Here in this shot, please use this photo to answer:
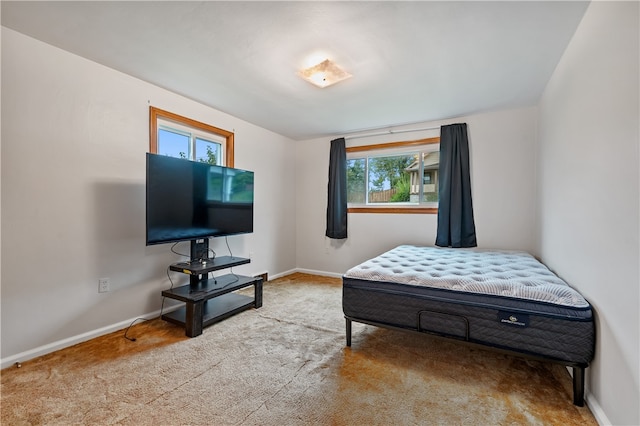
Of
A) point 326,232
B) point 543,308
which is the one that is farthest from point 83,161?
point 543,308

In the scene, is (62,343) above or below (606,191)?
below

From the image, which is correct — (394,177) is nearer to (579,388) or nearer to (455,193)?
(455,193)

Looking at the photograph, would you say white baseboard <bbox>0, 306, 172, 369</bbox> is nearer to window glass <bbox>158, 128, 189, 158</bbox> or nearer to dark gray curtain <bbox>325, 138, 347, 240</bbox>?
window glass <bbox>158, 128, 189, 158</bbox>

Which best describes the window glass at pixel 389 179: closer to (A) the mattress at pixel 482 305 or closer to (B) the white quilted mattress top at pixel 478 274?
(B) the white quilted mattress top at pixel 478 274

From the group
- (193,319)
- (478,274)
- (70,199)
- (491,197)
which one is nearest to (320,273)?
(193,319)

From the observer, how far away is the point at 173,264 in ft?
9.85

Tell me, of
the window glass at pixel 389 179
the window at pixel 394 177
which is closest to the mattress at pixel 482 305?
the window at pixel 394 177

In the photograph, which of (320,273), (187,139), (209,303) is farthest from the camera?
(320,273)

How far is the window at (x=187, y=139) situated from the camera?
114 inches

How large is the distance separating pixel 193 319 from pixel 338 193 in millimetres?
2796

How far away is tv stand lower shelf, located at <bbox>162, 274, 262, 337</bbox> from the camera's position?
2.46 metres

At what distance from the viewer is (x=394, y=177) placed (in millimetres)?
4355

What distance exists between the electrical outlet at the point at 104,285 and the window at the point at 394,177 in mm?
3249

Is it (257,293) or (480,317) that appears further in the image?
(257,293)
